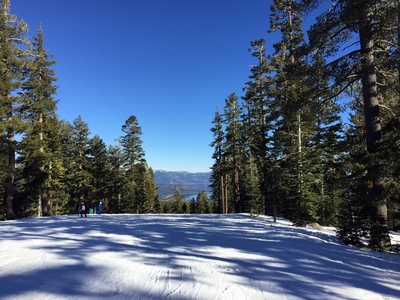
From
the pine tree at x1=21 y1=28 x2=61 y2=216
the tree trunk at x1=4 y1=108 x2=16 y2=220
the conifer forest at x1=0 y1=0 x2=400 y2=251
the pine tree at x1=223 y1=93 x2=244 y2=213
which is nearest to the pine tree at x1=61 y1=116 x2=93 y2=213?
the conifer forest at x1=0 y1=0 x2=400 y2=251

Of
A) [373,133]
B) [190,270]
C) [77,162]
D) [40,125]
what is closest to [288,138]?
[373,133]

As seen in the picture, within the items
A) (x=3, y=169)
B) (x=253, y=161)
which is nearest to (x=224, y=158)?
(x=253, y=161)

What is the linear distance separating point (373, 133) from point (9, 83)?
2364cm

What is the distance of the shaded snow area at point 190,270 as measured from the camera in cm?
459

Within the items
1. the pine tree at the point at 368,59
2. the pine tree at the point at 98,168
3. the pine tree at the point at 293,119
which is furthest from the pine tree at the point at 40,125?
the pine tree at the point at 368,59

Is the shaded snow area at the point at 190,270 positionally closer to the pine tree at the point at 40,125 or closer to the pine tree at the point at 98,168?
the pine tree at the point at 40,125

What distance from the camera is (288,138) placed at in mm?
20594

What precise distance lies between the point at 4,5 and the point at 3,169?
12.9 meters

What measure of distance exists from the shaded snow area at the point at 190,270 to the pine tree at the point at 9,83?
14.4 metres

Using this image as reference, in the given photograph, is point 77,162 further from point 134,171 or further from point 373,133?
point 373,133

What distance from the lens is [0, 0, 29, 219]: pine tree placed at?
19.7m

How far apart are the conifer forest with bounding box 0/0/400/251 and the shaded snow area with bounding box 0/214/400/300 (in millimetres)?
3531

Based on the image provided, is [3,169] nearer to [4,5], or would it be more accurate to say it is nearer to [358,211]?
[4,5]

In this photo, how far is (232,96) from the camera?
3719 cm
